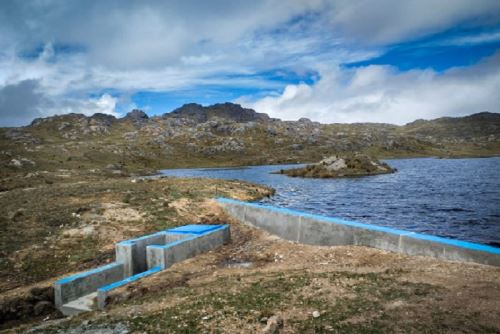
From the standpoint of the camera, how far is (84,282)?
599 inches

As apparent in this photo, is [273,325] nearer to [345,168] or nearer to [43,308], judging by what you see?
[43,308]

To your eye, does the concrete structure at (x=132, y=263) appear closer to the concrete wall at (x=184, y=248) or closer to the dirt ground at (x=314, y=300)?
the concrete wall at (x=184, y=248)

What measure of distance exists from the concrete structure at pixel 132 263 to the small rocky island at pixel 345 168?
75029 millimetres

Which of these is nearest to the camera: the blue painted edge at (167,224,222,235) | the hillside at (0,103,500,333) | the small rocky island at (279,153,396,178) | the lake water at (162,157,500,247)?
the hillside at (0,103,500,333)

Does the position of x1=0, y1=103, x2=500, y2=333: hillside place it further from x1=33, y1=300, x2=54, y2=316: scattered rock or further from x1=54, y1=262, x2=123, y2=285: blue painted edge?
x1=54, y1=262, x2=123, y2=285: blue painted edge

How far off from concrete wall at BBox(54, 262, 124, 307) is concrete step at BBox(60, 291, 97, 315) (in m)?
0.25

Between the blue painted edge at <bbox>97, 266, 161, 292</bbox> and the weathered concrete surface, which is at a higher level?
the blue painted edge at <bbox>97, 266, 161, 292</bbox>

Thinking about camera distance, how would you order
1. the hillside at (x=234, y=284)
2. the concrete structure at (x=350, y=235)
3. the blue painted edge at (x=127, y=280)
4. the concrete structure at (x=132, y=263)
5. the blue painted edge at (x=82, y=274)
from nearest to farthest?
the hillside at (x=234, y=284)
the concrete structure at (x=350, y=235)
the blue painted edge at (x=127, y=280)
the concrete structure at (x=132, y=263)
the blue painted edge at (x=82, y=274)

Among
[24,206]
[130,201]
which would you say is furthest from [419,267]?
[24,206]

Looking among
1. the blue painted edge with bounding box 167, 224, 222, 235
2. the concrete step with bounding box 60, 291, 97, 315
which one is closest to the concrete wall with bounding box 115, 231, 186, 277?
the blue painted edge with bounding box 167, 224, 222, 235

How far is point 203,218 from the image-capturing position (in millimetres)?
26094

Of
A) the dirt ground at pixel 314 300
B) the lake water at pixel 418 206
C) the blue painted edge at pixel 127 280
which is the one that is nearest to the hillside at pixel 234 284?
the dirt ground at pixel 314 300

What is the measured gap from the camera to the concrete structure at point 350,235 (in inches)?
538

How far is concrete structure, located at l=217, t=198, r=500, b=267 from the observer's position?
1366 centimetres
